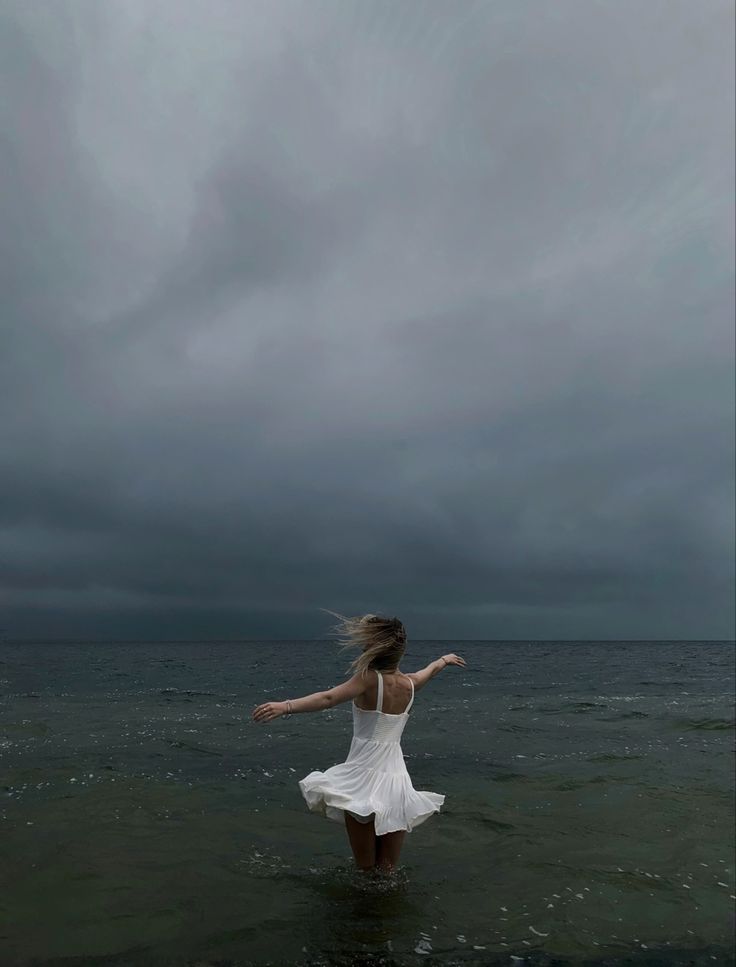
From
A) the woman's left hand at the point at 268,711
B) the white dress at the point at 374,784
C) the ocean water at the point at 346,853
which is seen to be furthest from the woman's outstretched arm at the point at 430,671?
the ocean water at the point at 346,853

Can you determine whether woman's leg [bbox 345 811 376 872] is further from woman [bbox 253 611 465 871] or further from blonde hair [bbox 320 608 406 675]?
blonde hair [bbox 320 608 406 675]

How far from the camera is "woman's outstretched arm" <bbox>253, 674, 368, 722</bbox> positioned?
20.0 ft

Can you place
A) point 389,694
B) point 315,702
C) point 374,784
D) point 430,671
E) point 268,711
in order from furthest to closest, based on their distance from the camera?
point 430,671 → point 389,694 → point 374,784 → point 315,702 → point 268,711

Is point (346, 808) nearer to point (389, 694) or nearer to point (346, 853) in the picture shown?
point (389, 694)

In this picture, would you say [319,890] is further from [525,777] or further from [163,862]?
[525,777]

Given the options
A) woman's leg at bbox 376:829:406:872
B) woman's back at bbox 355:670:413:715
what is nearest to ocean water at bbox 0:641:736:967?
woman's leg at bbox 376:829:406:872

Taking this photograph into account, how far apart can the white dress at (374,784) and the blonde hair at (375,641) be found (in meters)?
0.16

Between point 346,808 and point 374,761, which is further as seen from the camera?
point 374,761

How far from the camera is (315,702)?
6438mm

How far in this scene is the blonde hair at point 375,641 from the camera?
6.96 metres

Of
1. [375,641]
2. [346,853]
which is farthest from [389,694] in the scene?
[346,853]

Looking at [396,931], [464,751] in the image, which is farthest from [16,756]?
[396,931]

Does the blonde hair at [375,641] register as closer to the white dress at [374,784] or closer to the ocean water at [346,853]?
the white dress at [374,784]

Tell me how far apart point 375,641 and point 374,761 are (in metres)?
1.18
